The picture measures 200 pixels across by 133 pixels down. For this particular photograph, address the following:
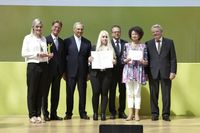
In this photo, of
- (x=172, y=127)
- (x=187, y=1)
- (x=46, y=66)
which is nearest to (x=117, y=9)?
(x=187, y=1)

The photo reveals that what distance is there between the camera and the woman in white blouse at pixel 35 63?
5969mm

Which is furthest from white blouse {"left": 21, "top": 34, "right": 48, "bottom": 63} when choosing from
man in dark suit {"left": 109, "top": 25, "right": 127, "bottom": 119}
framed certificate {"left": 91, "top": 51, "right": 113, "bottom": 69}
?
man in dark suit {"left": 109, "top": 25, "right": 127, "bottom": 119}

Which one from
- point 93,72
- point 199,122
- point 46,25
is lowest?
point 199,122

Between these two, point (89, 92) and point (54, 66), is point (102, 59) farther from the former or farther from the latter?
point (89, 92)

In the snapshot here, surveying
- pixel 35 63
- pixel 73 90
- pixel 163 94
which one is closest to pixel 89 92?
pixel 73 90

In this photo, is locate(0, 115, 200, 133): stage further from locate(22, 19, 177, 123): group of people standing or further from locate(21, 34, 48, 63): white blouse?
locate(21, 34, 48, 63): white blouse

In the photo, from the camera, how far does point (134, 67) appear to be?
642 cm

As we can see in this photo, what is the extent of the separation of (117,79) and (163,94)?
0.67m

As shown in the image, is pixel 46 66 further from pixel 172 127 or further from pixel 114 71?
pixel 172 127

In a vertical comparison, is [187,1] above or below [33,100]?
above

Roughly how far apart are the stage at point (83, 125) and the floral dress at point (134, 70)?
1.87ft

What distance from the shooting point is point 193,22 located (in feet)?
26.1

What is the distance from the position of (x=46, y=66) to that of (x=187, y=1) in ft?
9.48

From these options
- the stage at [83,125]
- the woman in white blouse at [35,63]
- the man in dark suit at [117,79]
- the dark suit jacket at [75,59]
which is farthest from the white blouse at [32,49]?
the man in dark suit at [117,79]
